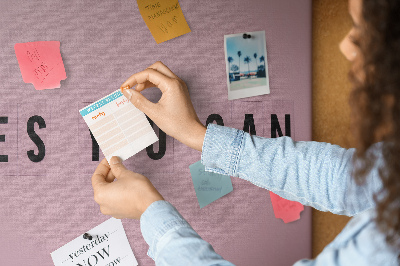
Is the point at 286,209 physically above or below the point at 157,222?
below

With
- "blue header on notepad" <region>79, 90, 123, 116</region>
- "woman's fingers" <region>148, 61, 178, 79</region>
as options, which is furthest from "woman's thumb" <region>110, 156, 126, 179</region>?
"woman's fingers" <region>148, 61, 178, 79</region>

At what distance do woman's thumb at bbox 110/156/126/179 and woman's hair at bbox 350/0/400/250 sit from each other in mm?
494

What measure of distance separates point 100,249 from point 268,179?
470 mm

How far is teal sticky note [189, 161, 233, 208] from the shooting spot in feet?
2.86

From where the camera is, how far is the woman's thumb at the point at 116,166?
74 cm

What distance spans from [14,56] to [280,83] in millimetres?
676

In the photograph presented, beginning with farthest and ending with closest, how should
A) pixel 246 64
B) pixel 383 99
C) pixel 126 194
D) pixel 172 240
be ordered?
pixel 246 64, pixel 126 194, pixel 172 240, pixel 383 99

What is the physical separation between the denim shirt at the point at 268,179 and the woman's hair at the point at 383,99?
0.10 m

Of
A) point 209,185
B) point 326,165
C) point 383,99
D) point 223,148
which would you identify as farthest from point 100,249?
point 383,99

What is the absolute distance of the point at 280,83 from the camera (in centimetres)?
89

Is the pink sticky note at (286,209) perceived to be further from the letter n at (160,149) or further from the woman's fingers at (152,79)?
the woman's fingers at (152,79)

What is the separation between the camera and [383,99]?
17.1 inches

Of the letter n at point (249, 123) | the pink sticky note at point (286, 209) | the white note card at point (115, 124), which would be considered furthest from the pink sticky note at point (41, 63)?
the pink sticky note at point (286, 209)

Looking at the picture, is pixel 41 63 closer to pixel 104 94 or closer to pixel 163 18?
pixel 104 94
